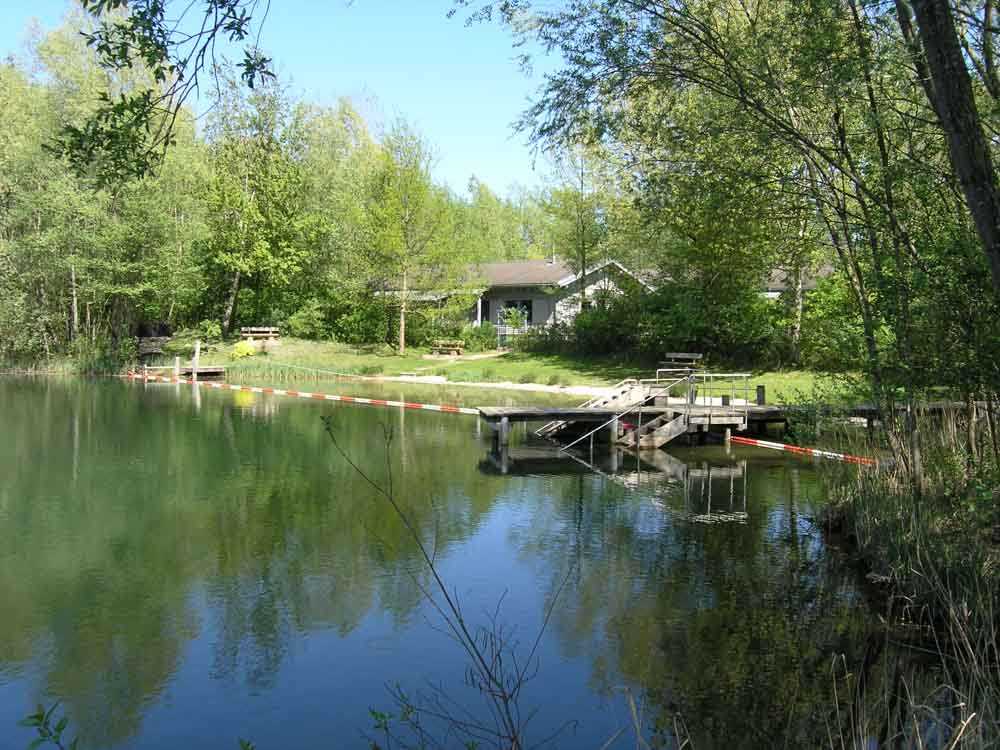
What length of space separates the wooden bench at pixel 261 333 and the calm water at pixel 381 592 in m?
23.3

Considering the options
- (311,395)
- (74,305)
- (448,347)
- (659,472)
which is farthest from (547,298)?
(659,472)

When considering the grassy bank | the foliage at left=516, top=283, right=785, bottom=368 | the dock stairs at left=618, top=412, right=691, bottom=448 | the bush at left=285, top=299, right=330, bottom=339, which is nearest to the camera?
the grassy bank

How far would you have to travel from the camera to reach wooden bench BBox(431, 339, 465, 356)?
129 ft

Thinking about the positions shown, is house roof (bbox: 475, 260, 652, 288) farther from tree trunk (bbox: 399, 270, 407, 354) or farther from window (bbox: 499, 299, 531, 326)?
tree trunk (bbox: 399, 270, 407, 354)

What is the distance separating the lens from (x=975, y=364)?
7922 mm

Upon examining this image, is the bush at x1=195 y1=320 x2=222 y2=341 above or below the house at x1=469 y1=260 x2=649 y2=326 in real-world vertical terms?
below

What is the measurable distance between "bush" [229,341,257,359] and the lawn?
0.30 meters

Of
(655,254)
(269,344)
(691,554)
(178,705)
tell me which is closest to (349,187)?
(269,344)

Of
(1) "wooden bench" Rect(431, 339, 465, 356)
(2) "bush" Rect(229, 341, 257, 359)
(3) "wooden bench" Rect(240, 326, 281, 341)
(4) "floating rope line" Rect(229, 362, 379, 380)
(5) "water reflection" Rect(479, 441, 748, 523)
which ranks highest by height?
(3) "wooden bench" Rect(240, 326, 281, 341)

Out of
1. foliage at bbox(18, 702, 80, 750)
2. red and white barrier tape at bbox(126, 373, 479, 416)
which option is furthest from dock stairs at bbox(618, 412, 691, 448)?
foliage at bbox(18, 702, 80, 750)

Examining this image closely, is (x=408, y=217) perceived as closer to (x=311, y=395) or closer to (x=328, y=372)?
(x=328, y=372)

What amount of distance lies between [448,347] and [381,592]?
3066 cm

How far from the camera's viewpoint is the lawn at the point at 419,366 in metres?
30.4

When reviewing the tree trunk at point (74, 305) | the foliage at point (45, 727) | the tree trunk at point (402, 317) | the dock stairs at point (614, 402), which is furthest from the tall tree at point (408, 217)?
the foliage at point (45, 727)
